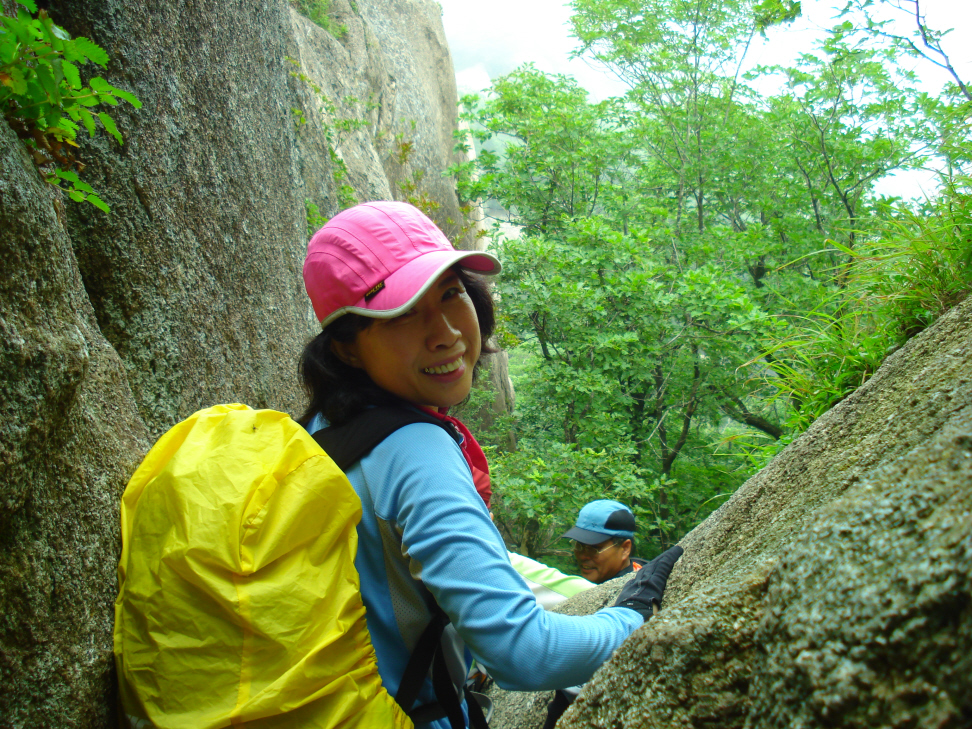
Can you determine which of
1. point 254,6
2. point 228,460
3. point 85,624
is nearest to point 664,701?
point 228,460

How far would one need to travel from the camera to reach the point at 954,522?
0.68 meters

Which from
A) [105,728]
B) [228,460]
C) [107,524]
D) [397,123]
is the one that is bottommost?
[105,728]

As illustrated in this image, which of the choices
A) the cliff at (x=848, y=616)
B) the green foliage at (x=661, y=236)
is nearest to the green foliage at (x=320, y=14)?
the green foliage at (x=661, y=236)

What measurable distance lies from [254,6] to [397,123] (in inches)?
399

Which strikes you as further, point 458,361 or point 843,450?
point 458,361

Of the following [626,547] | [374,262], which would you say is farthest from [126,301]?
[626,547]

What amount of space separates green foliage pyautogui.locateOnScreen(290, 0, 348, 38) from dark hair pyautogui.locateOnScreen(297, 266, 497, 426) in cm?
1068

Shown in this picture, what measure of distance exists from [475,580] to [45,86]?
1454 millimetres

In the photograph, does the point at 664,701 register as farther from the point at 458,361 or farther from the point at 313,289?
the point at 313,289

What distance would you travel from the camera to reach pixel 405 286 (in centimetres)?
149

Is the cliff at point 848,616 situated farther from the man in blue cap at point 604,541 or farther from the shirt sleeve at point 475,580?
the man in blue cap at point 604,541

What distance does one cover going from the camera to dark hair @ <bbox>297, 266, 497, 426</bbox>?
63.4 inches

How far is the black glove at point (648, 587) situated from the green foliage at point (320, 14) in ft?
36.9

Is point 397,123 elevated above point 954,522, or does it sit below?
above
